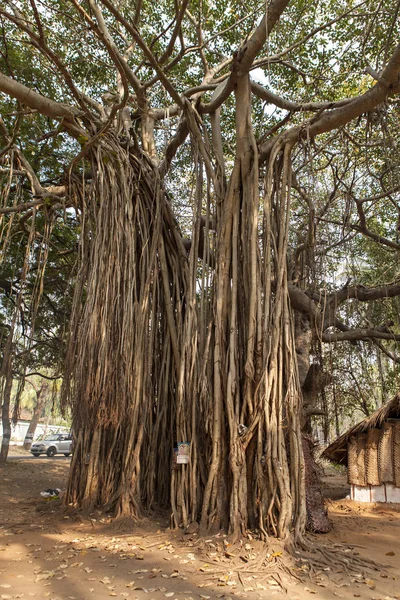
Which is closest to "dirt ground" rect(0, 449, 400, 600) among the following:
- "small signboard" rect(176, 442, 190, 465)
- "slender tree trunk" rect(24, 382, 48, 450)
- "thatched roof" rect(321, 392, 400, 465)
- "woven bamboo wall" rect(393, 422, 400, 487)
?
"small signboard" rect(176, 442, 190, 465)

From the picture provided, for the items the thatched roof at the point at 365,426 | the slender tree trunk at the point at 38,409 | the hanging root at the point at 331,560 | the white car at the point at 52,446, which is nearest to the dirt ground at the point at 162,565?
the hanging root at the point at 331,560

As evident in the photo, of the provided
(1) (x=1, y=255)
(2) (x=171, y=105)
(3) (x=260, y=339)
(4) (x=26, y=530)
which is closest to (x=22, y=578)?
(4) (x=26, y=530)

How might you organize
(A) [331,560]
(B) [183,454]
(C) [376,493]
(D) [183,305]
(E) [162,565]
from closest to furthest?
(E) [162,565]
(A) [331,560]
(B) [183,454]
(D) [183,305]
(C) [376,493]

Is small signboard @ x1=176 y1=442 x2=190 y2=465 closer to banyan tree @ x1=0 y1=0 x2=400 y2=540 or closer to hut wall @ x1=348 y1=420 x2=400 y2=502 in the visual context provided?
banyan tree @ x1=0 y1=0 x2=400 y2=540

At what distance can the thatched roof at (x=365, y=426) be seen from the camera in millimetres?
5383

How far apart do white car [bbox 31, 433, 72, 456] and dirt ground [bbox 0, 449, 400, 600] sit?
466 inches

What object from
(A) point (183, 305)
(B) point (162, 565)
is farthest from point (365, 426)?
(B) point (162, 565)

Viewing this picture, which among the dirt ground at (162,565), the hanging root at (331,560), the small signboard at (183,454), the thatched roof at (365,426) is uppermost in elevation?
the thatched roof at (365,426)

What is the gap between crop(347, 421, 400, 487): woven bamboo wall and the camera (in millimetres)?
5406

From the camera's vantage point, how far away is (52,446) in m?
15.2

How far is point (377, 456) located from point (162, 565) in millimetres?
3584

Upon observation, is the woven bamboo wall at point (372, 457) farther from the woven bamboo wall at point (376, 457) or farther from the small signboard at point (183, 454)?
the small signboard at point (183, 454)

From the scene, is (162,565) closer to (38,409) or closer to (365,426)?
(365,426)

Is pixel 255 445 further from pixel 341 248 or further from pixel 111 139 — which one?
pixel 341 248
